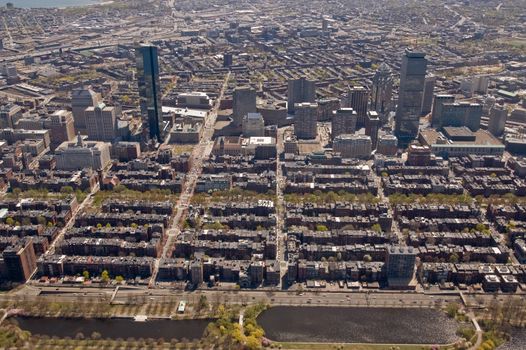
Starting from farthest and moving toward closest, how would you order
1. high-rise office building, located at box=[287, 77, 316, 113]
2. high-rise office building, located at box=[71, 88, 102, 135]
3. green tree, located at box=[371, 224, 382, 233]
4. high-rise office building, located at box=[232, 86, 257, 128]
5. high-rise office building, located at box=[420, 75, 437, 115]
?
high-rise office building, located at box=[287, 77, 316, 113] < high-rise office building, located at box=[420, 75, 437, 115] < high-rise office building, located at box=[232, 86, 257, 128] < high-rise office building, located at box=[71, 88, 102, 135] < green tree, located at box=[371, 224, 382, 233]

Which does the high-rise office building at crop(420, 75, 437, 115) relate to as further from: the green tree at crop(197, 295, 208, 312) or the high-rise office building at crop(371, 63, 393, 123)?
the green tree at crop(197, 295, 208, 312)

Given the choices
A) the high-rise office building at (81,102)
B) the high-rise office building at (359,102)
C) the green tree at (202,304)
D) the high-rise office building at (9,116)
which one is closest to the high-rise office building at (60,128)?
the high-rise office building at (81,102)

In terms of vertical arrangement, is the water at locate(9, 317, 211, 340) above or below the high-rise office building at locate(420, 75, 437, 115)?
below

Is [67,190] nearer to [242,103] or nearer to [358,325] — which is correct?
[242,103]

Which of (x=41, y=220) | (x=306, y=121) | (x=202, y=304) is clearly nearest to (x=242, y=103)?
(x=306, y=121)

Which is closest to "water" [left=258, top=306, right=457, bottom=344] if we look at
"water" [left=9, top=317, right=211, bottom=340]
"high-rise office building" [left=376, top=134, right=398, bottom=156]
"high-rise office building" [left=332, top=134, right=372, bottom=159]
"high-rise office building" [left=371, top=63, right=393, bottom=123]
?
"water" [left=9, top=317, right=211, bottom=340]

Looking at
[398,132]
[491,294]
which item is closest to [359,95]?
[398,132]
